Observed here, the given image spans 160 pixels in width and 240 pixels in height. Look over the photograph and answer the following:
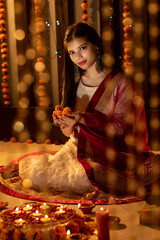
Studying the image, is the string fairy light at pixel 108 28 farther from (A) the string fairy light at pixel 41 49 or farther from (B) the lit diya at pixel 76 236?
(B) the lit diya at pixel 76 236

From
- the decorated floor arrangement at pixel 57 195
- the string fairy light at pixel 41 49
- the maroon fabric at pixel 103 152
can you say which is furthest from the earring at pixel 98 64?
the string fairy light at pixel 41 49

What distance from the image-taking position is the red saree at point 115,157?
2559 millimetres

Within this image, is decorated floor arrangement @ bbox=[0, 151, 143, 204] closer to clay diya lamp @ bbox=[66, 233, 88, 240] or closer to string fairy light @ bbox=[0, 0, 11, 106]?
clay diya lamp @ bbox=[66, 233, 88, 240]

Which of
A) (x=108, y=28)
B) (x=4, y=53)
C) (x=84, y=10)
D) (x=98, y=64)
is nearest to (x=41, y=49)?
(x=4, y=53)

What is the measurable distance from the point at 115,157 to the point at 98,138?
0.17 metres

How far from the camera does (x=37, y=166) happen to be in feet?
8.80

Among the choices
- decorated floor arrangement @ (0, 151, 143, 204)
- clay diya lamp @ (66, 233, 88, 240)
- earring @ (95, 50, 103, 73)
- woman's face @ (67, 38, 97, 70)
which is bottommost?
decorated floor arrangement @ (0, 151, 143, 204)

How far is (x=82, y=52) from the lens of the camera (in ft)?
8.71

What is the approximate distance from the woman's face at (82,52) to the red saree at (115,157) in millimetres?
331

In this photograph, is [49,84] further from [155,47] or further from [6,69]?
[155,47]

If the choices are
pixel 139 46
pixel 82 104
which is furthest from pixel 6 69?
pixel 82 104

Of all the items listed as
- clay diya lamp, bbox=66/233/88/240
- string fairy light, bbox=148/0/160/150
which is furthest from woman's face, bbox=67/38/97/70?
string fairy light, bbox=148/0/160/150

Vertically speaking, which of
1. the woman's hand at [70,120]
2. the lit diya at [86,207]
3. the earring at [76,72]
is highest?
the earring at [76,72]

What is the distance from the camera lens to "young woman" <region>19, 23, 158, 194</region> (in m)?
2.57
